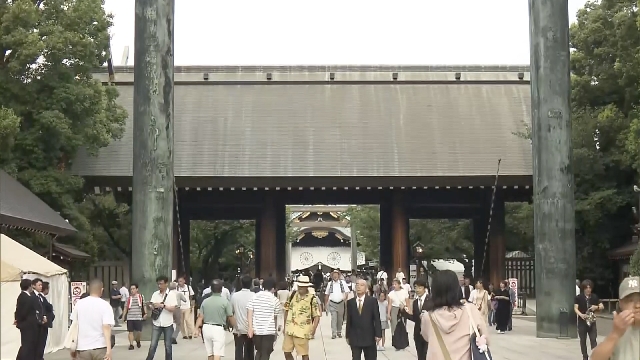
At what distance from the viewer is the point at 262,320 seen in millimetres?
12156

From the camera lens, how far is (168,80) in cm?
2130

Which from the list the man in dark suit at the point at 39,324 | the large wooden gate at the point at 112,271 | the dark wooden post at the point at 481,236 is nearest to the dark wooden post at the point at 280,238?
the large wooden gate at the point at 112,271

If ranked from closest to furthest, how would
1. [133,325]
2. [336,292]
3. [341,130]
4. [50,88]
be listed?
1. [133,325]
2. [336,292]
3. [50,88]
4. [341,130]

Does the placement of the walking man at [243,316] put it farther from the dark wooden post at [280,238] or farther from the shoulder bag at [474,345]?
the dark wooden post at [280,238]

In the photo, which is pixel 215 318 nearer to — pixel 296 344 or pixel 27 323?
pixel 296 344

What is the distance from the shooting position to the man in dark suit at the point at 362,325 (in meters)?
12.0

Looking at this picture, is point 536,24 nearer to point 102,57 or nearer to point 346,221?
point 102,57

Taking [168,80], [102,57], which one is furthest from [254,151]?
[168,80]

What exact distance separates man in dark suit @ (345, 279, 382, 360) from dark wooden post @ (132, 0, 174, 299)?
9851 mm

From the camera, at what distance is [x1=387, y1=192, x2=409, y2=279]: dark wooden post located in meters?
31.6

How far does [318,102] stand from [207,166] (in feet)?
20.6

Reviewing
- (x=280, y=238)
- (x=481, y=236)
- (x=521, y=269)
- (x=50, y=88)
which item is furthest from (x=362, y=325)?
(x=521, y=269)

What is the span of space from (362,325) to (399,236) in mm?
20037

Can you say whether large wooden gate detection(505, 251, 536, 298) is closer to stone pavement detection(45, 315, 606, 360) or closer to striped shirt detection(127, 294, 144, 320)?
stone pavement detection(45, 315, 606, 360)
